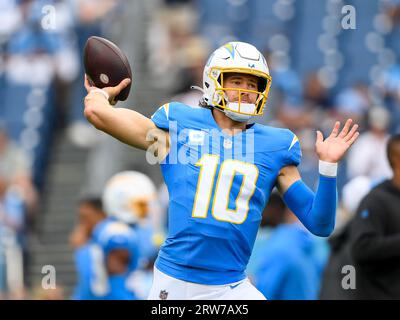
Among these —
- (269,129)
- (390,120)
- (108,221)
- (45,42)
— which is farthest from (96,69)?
(45,42)

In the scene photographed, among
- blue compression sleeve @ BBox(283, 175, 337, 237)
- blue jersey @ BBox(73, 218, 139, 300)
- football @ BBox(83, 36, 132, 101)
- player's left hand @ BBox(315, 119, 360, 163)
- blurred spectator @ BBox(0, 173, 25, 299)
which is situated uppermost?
football @ BBox(83, 36, 132, 101)

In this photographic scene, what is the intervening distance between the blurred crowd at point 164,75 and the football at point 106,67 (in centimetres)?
541

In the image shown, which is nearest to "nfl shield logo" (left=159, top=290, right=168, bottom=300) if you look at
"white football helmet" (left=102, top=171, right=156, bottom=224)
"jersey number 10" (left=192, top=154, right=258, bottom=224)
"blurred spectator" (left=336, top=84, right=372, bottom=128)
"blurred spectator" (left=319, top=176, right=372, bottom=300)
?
"jersey number 10" (left=192, top=154, right=258, bottom=224)

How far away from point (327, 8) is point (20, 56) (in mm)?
3576

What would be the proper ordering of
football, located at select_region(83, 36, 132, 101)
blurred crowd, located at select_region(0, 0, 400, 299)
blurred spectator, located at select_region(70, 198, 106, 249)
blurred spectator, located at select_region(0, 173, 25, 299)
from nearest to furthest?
football, located at select_region(83, 36, 132, 101)
blurred spectator, located at select_region(70, 198, 106, 249)
blurred spectator, located at select_region(0, 173, 25, 299)
blurred crowd, located at select_region(0, 0, 400, 299)

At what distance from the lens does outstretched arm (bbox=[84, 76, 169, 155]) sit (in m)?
5.21

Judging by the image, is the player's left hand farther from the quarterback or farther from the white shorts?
the white shorts

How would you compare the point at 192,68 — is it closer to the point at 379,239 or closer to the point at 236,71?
the point at 379,239

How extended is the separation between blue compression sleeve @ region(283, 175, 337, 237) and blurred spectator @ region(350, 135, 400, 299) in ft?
4.52

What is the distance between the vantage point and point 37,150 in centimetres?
1236

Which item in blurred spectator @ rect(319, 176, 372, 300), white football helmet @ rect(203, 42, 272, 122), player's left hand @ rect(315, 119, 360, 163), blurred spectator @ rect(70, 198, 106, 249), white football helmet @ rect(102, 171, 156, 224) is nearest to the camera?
player's left hand @ rect(315, 119, 360, 163)

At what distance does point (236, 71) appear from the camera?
531 cm

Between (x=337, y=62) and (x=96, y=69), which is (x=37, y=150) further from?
(x=96, y=69)
